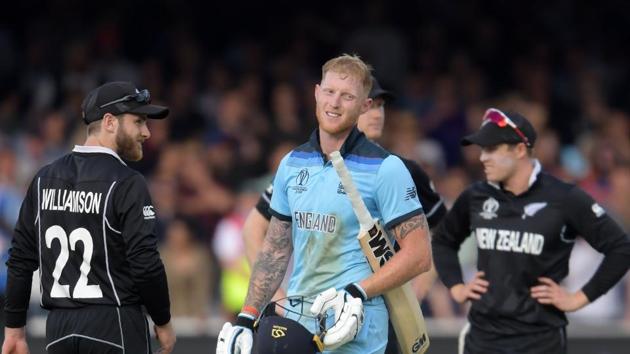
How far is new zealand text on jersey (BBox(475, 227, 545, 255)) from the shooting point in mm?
6910

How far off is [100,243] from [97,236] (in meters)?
0.04

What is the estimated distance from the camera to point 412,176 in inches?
280

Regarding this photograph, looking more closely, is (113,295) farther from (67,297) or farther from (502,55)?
(502,55)

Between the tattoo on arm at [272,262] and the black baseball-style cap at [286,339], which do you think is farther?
the tattoo on arm at [272,262]

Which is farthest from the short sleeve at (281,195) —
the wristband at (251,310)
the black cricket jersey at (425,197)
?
the black cricket jersey at (425,197)

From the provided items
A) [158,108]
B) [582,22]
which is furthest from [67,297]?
[582,22]

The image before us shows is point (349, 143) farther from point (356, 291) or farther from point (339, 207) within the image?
point (356, 291)

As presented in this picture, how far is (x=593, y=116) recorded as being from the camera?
602 inches

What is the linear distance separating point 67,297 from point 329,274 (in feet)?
4.34

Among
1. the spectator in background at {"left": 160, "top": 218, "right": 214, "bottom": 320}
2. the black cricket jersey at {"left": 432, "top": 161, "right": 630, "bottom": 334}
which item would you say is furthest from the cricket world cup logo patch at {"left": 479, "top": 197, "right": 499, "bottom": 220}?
the spectator in background at {"left": 160, "top": 218, "right": 214, "bottom": 320}

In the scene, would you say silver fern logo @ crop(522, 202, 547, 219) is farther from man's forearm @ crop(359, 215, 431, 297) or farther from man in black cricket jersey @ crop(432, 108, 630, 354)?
man's forearm @ crop(359, 215, 431, 297)

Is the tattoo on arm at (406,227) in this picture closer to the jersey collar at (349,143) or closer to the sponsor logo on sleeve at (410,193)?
the sponsor logo on sleeve at (410,193)

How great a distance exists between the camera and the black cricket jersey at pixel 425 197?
282 inches

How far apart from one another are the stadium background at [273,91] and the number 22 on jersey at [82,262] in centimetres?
538
